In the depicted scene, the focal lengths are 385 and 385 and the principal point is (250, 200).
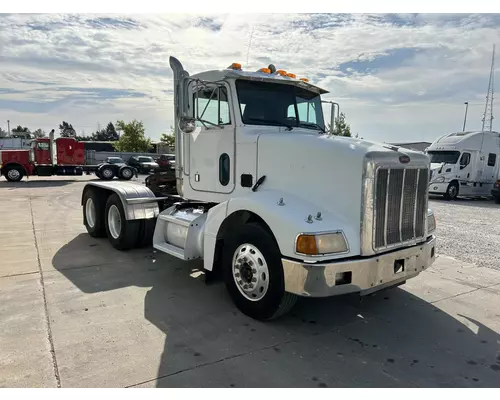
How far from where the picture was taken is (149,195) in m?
6.74

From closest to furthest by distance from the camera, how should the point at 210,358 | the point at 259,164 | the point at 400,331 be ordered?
the point at 210,358
the point at 400,331
the point at 259,164

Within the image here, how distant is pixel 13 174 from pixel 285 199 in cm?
2395

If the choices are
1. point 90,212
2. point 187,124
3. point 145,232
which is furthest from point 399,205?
point 90,212

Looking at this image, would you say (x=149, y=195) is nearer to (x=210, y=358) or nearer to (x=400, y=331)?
(x=210, y=358)

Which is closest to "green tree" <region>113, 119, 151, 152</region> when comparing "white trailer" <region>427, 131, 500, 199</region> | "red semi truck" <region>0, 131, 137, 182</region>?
"red semi truck" <region>0, 131, 137, 182</region>

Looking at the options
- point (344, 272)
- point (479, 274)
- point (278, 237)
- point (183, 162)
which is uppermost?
point (183, 162)

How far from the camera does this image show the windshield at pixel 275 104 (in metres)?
4.85

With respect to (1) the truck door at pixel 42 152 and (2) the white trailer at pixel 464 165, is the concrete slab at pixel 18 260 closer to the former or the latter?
(2) the white trailer at pixel 464 165

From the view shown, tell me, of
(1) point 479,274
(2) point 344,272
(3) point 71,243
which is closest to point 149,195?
(3) point 71,243

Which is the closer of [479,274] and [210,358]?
[210,358]

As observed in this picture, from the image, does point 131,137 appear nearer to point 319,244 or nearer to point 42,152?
point 42,152

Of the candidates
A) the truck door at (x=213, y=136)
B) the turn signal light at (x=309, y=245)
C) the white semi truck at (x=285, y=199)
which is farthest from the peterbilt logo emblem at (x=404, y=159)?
the truck door at (x=213, y=136)

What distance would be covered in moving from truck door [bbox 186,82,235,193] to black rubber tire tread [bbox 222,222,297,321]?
1.02 meters

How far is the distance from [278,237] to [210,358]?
1.24m
